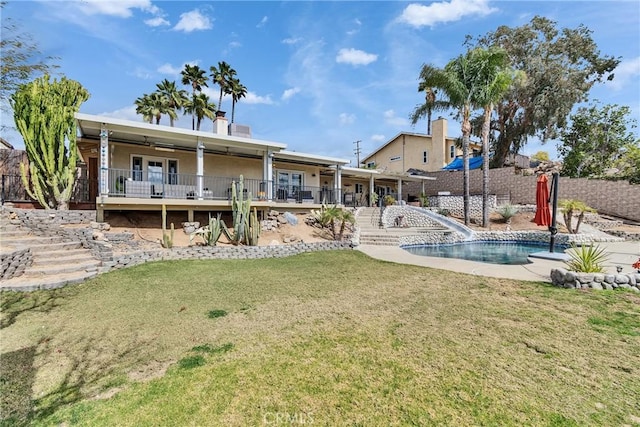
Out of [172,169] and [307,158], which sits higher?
[307,158]

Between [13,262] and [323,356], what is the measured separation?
8.37 m

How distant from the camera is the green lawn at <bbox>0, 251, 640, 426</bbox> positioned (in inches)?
111

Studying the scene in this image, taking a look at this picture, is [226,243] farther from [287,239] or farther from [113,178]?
[113,178]

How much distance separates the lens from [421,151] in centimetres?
3177

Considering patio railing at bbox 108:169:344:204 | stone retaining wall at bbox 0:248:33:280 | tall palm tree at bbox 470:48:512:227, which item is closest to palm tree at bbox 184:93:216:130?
patio railing at bbox 108:169:344:204

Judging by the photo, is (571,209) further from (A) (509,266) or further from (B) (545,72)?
(B) (545,72)

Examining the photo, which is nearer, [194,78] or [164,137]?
[164,137]

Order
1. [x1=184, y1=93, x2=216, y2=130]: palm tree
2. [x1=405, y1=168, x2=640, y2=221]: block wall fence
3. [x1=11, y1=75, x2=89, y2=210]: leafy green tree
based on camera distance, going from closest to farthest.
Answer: [x1=11, y1=75, x2=89, y2=210]: leafy green tree → [x1=405, y1=168, x2=640, y2=221]: block wall fence → [x1=184, y1=93, x2=216, y2=130]: palm tree

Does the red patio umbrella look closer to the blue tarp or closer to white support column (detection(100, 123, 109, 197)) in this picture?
white support column (detection(100, 123, 109, 197))

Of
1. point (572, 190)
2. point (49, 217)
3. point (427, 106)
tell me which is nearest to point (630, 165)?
point (572, 190)

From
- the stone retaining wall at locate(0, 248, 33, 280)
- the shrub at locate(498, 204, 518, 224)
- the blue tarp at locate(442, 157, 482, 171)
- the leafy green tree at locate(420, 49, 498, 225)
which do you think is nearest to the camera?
the stone retaining wall at locate(0, 248, 33, 280)

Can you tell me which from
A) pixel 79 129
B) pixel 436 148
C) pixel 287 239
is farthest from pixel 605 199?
pixel 79 129

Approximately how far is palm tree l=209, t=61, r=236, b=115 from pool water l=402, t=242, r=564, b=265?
70.0 feet

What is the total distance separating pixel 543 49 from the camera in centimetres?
2559
